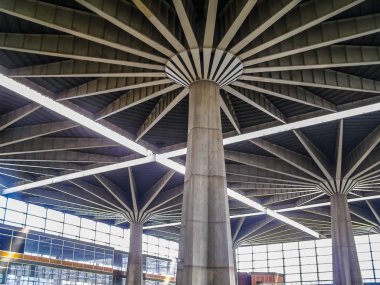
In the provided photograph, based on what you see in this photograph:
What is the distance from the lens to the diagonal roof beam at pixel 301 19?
63.2 ft

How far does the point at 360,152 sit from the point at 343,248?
972 cm

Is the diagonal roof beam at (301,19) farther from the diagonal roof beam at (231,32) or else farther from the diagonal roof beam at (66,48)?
the diagonal roof beam at (66,48)

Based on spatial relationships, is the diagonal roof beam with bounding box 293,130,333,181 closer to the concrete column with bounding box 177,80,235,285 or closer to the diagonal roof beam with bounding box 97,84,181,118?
the diagonal roof beam with bounding box 97,84,181,118

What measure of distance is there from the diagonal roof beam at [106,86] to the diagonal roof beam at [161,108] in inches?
68.3

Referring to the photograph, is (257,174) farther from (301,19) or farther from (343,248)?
(301,19)

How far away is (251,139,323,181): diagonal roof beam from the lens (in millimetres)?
37375

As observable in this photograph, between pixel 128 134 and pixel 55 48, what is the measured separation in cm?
1340

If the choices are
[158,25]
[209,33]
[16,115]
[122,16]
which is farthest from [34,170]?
[209,33]

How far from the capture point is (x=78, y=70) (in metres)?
25.5

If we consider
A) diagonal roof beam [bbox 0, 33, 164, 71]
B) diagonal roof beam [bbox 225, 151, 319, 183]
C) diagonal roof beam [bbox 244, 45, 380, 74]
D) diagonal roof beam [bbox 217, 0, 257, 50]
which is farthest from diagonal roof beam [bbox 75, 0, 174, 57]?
diagonal roof beam [bbox 225, 151, 319, 183]

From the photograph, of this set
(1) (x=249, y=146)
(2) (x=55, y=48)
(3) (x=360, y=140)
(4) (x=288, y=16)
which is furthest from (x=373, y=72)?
(2) (x=55, y=48)

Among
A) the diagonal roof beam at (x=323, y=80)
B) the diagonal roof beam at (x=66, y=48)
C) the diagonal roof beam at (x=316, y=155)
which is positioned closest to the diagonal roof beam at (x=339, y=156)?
the diagonal roof beam at (x=316, y=155)

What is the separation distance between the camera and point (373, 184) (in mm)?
44312

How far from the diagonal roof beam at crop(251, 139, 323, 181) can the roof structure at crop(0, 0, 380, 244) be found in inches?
5.1
